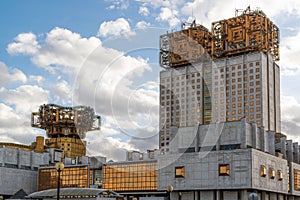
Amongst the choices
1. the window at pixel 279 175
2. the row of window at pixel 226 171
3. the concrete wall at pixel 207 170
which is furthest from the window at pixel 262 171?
the window at pixel 279 175

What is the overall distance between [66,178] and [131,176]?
78.3 feet

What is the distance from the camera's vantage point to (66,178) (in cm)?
15425

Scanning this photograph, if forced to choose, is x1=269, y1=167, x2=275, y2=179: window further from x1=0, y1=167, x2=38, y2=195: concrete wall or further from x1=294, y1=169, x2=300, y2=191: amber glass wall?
x1=0, y1=167, x2=38, y2=195: concrete wall

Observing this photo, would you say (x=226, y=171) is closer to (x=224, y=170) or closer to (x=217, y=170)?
(x=224, y=170)

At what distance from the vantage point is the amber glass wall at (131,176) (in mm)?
135625

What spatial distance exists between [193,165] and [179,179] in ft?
16.3

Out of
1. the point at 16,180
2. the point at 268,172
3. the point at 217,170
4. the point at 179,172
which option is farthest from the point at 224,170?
the point at 16,180

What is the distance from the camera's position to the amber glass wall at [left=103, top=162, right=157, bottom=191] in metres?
136

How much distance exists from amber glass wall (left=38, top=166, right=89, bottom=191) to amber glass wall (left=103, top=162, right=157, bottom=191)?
728 centimetres

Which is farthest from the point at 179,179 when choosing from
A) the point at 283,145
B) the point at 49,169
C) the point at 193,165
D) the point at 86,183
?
the point at 49,169

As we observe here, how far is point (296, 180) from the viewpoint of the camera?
422 ft

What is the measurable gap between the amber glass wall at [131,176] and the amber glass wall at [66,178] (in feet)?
23.9

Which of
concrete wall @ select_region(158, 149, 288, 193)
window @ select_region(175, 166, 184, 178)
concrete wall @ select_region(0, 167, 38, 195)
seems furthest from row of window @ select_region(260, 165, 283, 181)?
concrete wall @ select_region(0, 167, 38, 195)

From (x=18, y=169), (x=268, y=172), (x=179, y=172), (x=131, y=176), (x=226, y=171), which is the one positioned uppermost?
(x=226, y=171)
